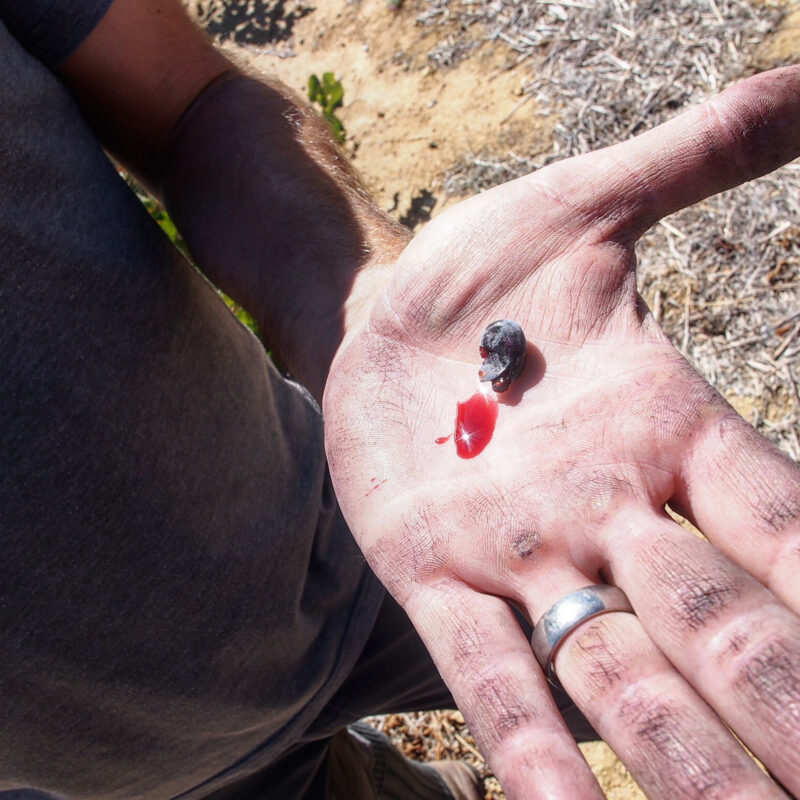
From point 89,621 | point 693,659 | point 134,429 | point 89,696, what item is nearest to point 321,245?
point 134,429

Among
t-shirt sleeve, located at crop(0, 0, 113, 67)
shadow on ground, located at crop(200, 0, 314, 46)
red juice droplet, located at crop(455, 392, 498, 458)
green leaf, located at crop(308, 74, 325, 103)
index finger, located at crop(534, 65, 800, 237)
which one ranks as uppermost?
t-shirt sleeve, located at crop(0, 0, 113, 67)

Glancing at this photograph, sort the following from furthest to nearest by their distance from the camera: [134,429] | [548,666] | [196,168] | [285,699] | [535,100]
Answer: [535,100], [196,168], [285,699], [134,429], [548,666]

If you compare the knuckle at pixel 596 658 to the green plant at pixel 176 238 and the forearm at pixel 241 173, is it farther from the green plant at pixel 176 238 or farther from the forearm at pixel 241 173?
the green plant at pixel 176 238

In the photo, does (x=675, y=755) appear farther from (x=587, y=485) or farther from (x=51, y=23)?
(x=51, y=23)

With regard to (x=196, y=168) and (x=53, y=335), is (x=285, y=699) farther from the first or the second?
(x=196, y=168)

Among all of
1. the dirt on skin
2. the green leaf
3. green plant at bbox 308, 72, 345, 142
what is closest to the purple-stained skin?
the dirt on skin

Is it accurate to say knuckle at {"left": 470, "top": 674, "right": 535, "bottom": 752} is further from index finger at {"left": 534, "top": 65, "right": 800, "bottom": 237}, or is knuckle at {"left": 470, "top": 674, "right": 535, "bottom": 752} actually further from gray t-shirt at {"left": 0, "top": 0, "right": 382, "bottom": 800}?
index finger at {"left": 534, "top": 65, "right": 800, "bottom": 237}
